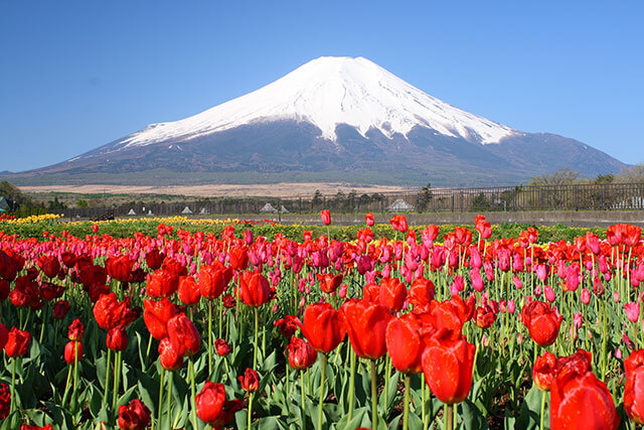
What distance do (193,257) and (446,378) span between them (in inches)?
204

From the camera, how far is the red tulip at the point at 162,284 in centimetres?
255

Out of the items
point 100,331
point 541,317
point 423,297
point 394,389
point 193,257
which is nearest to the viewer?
point 541,317

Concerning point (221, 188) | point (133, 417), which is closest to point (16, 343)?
point (133, 417)

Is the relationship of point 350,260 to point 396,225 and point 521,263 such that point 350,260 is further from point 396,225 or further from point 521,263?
point 521,263

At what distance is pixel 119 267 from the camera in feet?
9.66

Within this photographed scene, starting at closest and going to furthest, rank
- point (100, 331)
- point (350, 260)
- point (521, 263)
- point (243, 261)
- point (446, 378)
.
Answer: point (446, 378) → point (243, 261) → point (100, 331) → point (521, 263) → point (350, 260)

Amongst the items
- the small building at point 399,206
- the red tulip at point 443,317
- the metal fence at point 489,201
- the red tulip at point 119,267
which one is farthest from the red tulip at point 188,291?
the small building at point 399,206

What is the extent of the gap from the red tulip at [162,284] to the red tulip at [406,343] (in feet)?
5.01

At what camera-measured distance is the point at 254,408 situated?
246 centimetres

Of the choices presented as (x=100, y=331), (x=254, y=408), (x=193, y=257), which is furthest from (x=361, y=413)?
(x=193, y=257)

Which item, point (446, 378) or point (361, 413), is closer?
point (446, 378)

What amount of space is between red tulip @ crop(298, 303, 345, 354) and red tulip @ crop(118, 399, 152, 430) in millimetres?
448

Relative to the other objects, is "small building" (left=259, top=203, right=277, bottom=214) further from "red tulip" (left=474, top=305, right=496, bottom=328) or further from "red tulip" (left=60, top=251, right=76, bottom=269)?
"red tulip" (left=474, top=305, right=496, bottom=328)

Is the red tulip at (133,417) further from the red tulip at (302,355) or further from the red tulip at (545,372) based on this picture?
the red tulip at (545,372)
